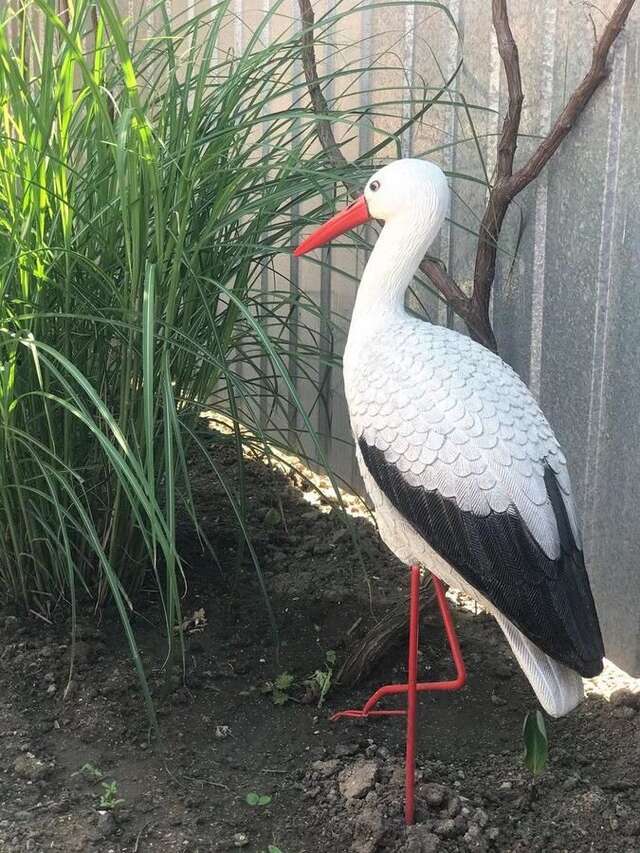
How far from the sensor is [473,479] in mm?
1741

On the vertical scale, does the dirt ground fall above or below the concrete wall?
below

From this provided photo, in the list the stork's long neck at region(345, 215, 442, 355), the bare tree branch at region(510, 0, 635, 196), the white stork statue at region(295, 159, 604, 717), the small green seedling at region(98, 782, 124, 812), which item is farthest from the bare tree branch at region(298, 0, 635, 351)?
the small green seedling at region(98, 782, 124, 812)

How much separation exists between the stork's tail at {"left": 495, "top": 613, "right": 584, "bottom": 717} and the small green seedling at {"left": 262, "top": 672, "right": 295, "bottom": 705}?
67 centimetres

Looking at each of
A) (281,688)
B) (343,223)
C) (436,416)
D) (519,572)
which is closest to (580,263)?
(343,223)

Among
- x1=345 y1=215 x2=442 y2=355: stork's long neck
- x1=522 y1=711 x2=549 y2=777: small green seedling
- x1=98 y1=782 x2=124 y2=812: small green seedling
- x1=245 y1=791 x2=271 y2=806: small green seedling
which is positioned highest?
x1=345 y1=215 x2=442 y2=355: stork's long neck

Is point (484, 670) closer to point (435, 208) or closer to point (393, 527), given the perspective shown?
point (393, 527)

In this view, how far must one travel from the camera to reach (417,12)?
2861 mm

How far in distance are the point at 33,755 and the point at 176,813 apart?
33 centimetres

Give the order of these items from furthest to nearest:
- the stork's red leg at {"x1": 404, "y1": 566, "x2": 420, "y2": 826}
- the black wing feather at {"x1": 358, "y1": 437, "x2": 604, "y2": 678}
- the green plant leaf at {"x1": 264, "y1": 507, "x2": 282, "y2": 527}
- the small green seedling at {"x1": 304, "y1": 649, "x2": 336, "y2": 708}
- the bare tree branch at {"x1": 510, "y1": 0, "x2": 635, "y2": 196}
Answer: the green plant leaf at {"x1": 264, "y1": 507, "x2": 282, "y2": 527} → the small green seedling at {"x1": 304, "y1": 649, "x2": 336, "y2": 708} → the bare tree branch at {"x1": 510, "y1": 0, "x2": 635, "y2": 196} → the stork's red leg at {"x1": 404, "y1": 566, "x2": 420, "y2": 826} → the black wing feather at {"x1": 358, "y1": 437, "x2": 604, "y2": 678}

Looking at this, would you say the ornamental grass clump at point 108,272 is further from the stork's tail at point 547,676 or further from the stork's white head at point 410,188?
the stork's tail at point 547,676

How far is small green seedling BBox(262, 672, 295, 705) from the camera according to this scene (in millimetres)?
2281

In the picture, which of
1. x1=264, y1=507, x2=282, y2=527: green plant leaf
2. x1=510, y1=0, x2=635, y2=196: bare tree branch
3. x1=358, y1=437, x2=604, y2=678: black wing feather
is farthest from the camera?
x1=264, y1=507, x2=282, y2=527: green plant leaf

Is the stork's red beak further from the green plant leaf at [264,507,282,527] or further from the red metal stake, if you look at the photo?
the green plant leaf at [264,507,282,527]

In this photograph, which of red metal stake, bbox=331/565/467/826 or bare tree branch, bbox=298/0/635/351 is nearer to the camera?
red metal stake, bbox=331/565/467/826
